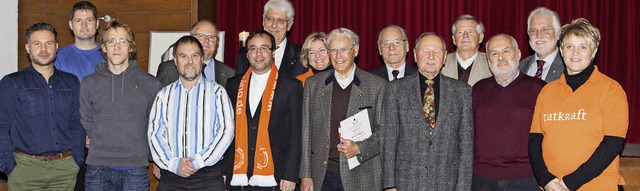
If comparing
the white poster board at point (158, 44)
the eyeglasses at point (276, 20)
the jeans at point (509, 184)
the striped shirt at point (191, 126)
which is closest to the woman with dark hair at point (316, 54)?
the eyeglasses at point (276, 20)

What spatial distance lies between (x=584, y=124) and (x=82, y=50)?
322 cm

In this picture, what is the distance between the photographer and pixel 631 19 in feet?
21.8

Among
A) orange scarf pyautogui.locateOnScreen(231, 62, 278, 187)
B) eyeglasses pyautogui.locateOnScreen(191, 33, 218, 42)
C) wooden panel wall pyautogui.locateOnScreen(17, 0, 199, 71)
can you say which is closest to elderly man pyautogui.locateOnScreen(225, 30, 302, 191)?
orange scarf pyautogui.locateOnScreen(231, 62, 278, 187)

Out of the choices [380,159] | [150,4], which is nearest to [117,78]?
[380,159]

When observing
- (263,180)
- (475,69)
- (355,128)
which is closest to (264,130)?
(263,180)

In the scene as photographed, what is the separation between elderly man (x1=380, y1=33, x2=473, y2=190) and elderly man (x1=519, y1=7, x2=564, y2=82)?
3.27 feet

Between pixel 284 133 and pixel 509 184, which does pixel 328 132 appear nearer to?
pixel 284 133

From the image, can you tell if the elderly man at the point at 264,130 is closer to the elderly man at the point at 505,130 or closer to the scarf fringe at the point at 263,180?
the scarf fringe at the point at 263,180

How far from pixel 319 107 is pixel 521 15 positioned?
12.3 feet

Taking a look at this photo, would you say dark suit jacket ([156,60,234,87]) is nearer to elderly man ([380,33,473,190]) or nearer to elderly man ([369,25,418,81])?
elderly man ([369,25,418,81])

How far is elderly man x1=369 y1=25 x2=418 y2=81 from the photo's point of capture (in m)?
4.37

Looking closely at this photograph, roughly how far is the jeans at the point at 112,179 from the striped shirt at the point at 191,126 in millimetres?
195

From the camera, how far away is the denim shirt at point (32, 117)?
A: 3891mm

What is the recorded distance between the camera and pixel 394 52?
437 centimetres
